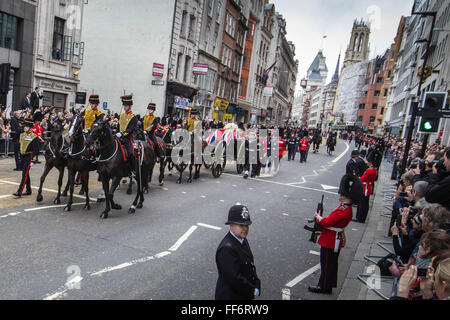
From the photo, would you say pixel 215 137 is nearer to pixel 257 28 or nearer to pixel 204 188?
pixel 204 188

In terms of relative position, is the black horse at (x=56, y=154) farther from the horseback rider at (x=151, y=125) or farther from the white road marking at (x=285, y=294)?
the white road marking at (x=285, y=294)

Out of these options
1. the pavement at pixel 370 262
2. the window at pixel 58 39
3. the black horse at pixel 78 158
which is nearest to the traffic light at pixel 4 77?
the black horse at pixel 78 158

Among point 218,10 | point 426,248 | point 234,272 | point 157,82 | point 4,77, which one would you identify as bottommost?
point 234,272

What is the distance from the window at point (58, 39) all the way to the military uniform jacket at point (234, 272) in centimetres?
2320

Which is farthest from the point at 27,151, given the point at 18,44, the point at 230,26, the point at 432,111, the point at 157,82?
the point at 230,26

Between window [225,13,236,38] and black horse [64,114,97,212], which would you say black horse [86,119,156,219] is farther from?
window [225,13,236,38]

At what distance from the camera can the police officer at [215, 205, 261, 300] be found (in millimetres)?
3432

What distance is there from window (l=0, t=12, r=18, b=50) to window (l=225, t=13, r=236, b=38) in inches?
925

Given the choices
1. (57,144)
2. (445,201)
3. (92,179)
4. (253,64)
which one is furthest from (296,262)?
(253,64)

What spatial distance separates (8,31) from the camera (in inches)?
766

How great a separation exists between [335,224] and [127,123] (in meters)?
6.16

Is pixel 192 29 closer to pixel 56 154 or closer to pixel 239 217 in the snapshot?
pixel 56 154

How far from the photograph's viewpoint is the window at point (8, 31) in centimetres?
1909

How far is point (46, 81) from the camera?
859 inches
